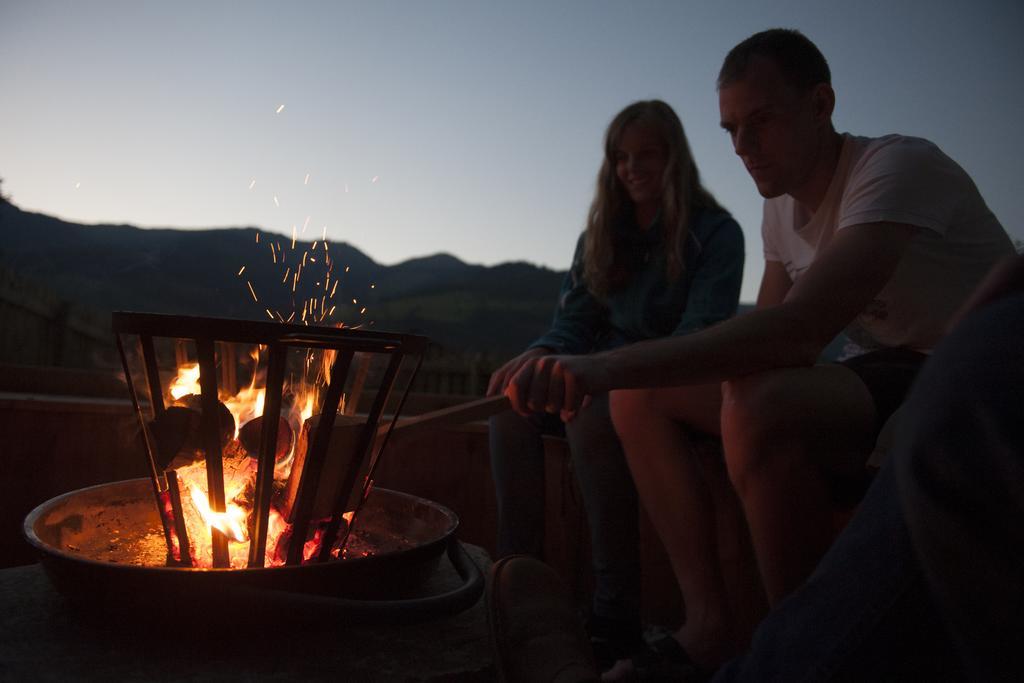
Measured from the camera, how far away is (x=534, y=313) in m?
8.54

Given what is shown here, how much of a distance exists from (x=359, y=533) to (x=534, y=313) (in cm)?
706

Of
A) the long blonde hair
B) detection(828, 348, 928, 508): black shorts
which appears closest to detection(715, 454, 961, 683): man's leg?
detection(828, 348, 928, 508): black shorts

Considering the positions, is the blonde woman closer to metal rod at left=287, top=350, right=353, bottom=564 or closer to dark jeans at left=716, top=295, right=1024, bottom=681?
metal rod at left=287, top=350, right=353, bottom=564

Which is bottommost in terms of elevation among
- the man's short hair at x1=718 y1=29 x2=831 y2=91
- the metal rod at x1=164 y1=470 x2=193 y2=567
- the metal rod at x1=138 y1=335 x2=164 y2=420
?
the metal rod at x1=164 y1=470 x2=193 y2=567

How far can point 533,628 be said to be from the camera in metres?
1.07

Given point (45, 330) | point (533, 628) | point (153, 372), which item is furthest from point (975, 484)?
point (45, 330)

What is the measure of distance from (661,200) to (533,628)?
1.75 meters

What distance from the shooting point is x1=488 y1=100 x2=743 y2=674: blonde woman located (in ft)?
5.87

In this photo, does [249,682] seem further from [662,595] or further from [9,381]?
[9,381]

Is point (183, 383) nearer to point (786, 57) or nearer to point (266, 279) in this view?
point (266, 279)

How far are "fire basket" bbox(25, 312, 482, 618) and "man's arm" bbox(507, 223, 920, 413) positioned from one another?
1.13 ft

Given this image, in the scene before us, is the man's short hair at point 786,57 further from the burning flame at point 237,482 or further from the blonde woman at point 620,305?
the burning flame at point 237,482

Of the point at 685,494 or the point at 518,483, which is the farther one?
the point at 518,483

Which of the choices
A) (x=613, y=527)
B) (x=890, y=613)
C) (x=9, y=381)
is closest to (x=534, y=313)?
(x=9, y=381)
